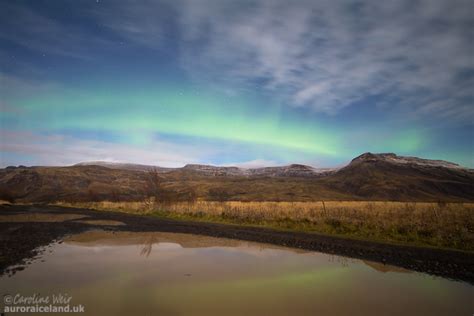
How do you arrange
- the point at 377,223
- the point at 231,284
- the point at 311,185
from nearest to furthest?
the point at 231,284 → the point at 377,223 → the point at 311,185

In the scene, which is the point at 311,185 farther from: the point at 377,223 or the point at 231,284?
the point at 231,284

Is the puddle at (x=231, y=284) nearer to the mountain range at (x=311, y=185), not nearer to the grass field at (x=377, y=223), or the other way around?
the grass field at (x=377, y=223)

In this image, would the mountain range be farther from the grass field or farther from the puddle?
the puddle

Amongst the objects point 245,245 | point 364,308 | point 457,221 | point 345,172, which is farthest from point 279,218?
point 345,172

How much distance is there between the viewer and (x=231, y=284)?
8.54 meters

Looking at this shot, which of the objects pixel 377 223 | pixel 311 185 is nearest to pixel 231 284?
pixel 377 223

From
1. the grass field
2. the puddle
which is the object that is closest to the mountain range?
the grass field

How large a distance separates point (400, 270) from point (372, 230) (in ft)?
A: 30.9

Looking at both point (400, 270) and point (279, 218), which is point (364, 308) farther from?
point (279, 218)

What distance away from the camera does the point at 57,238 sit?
15508 millimetres

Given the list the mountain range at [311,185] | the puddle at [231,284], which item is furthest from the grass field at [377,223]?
the mountain range at [311,185]

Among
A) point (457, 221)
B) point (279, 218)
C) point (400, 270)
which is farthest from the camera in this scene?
point (279, 218)

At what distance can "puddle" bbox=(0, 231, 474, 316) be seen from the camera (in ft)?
22.2

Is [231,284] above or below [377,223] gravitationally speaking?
below
